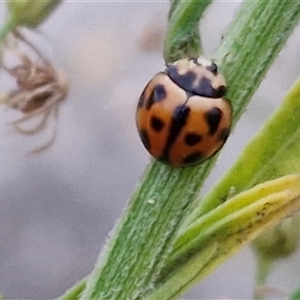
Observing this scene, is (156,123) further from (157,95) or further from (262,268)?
(262,268)

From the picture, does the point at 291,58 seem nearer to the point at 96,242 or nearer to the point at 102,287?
the point at 96,242

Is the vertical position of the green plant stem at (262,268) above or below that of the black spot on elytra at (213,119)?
below

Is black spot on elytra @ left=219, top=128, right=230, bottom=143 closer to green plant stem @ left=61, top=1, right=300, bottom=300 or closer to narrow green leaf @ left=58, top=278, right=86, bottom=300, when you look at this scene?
green plant stem @ left=61, top=1, right=300, bottom=300

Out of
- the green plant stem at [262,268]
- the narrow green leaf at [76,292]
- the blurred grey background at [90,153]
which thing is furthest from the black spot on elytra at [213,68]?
the blurred grey background at [90,153]

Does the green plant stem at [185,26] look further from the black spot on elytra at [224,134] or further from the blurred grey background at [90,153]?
the blurred grey background at [90,153]

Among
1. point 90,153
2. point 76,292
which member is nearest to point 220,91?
point 76,292

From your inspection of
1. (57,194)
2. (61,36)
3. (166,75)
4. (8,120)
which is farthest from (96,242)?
(166,75)
